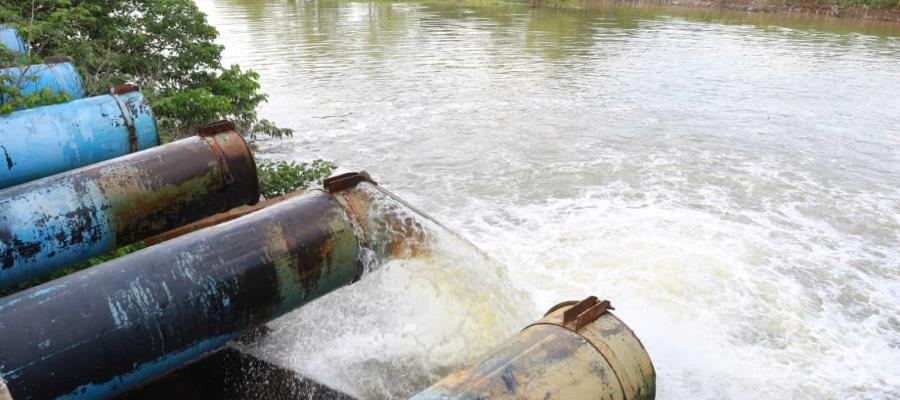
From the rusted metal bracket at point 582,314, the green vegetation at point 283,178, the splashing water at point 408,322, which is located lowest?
the splashing water at point 408,322

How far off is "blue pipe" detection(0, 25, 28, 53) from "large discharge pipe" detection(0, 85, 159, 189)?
14.1 feet

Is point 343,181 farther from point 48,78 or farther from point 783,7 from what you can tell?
point 783,7

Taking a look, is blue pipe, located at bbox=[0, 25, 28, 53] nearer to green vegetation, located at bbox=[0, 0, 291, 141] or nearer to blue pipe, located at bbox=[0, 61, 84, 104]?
green vegetation, located at bbox=[0, 0, 291, 141]

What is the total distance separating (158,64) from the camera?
1141 centimetres

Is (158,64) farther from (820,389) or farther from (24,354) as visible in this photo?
(820,389)

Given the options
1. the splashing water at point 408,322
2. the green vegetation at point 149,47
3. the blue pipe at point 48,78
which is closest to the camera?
the splashing water at point 408,322

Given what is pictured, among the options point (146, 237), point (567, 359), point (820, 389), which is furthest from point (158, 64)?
point (820, 389)

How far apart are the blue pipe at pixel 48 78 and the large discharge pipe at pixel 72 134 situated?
1.67 meters

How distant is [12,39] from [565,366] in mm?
10192

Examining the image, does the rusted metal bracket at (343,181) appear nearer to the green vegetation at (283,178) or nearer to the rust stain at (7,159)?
the rust stain at (7,159)

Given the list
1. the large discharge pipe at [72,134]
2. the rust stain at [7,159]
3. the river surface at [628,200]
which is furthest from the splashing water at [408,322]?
the rust stain at [7,159]

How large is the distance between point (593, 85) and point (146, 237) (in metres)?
15.2

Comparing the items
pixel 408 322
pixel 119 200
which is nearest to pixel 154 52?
pixel 119 200

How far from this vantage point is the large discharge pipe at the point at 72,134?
5492 millimetres
